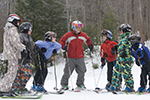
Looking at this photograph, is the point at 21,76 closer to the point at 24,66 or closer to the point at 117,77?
the point at 24,66

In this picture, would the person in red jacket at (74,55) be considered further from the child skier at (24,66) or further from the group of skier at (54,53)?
the child skier at (24,66)

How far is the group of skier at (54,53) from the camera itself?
342 centimetres

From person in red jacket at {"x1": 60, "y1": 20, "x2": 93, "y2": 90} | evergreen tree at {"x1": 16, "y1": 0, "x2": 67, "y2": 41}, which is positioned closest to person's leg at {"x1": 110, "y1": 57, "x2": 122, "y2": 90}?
person in red jacket at {"x1": 60, "y1": 20, "x2": 93, "y2": 90}

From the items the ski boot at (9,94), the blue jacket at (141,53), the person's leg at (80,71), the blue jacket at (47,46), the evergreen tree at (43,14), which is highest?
the evergreen tree at (43,14)

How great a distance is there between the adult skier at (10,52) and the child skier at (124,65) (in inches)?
93.7

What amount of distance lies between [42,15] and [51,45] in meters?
8.44

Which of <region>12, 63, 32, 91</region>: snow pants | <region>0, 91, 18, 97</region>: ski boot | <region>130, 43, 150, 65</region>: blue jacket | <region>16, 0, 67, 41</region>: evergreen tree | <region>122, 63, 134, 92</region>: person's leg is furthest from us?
<region>16, 0, 67, 41</region>: evergreen tree

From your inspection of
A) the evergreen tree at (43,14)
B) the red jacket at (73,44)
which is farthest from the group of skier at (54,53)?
the evergreen tree at (43,14)

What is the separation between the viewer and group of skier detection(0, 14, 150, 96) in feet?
11.2

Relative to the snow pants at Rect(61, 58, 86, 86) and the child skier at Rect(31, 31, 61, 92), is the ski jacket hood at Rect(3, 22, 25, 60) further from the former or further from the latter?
the snow pants at Rect(61, 58, 86, 86)

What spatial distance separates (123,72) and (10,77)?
268 centimetres

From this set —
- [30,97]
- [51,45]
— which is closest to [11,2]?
[51,45]

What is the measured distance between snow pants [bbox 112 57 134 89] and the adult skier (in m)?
2.37

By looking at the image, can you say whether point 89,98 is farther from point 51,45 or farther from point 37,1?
point 37,1
